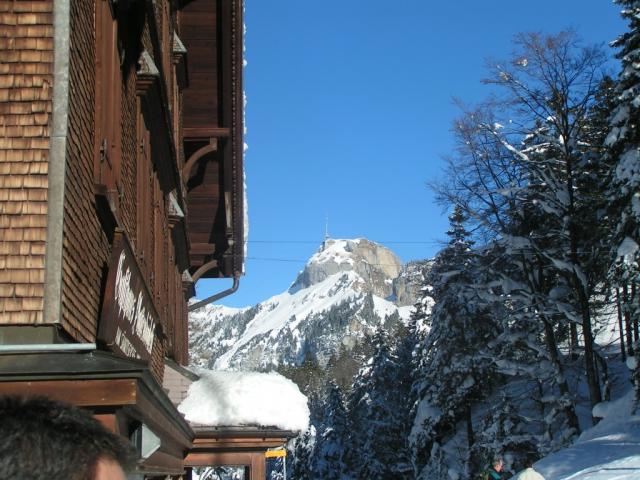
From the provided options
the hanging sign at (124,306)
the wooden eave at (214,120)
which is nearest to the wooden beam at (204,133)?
the wooden eave at (214,120)

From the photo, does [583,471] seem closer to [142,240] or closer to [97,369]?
[142,240]

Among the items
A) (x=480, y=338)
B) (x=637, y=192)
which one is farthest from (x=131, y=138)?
(x=480, y=338)

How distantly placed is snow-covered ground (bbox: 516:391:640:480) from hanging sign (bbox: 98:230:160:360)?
30.2 ft

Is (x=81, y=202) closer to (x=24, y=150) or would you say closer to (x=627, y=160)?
(x=24, y=150)

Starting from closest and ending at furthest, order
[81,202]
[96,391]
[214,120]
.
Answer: [96,391]
[81,202]
[214,120]

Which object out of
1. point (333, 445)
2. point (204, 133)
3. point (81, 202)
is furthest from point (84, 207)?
point (333, 445)

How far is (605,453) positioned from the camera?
17688 millimetres

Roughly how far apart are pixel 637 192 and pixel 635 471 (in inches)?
306

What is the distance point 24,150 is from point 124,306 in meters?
1.89

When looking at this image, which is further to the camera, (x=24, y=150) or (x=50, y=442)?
(x=24, y=150)

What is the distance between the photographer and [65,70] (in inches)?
195

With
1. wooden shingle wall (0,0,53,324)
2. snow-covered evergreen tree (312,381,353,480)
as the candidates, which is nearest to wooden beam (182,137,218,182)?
wooden shingle wall (0,0,53,324)

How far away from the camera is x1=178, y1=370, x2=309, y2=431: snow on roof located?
476 inches

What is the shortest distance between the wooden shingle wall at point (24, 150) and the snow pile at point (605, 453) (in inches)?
449
